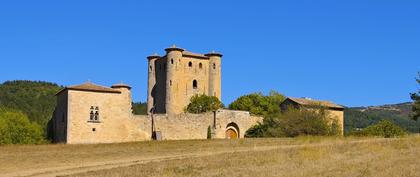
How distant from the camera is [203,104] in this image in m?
73.2

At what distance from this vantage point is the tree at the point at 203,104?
7281cm

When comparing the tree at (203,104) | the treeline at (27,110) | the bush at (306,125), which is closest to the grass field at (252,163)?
the bush at (306,125)

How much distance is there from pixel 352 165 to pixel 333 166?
0.59 m

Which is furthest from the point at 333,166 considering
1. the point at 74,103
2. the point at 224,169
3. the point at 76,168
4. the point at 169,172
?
the point at 74,103

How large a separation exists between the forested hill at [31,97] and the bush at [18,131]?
27.0 metres

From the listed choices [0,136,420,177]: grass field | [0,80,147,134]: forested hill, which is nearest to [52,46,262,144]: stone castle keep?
[0,136,420,177]: grass field

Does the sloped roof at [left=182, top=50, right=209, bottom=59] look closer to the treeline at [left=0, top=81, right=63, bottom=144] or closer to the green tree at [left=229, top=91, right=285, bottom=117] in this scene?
the green tree at [left=229, top=91, right=285, bottom=117]

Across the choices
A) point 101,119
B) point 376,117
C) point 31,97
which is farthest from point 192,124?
point 376,117

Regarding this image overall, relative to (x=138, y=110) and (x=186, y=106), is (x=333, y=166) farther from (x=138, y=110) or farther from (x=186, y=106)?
(x=138, y=110)

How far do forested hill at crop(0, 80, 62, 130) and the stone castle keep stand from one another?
31816mm

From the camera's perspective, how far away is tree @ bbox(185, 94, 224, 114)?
72.8 m

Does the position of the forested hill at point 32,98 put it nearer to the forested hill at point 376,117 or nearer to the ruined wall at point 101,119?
the ruined wall at point 101,119

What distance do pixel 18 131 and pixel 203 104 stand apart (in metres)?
19.8

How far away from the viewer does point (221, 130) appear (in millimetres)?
63469
